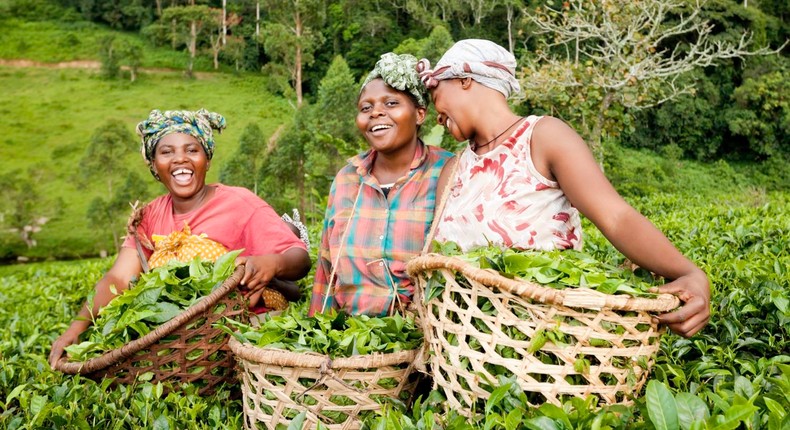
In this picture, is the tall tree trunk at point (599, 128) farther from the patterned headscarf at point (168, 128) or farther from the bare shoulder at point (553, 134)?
the bare shoulder at point (553, 134)

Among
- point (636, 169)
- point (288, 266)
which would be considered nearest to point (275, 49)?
point (636, 169)

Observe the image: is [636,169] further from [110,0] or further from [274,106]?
[110,0]

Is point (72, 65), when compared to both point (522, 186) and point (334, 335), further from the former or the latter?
point (522, 186)

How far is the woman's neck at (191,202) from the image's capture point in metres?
3.08

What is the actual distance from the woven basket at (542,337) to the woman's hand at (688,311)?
29 mm

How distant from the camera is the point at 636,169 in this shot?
24.3 metres

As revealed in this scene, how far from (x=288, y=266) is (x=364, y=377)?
100 cm

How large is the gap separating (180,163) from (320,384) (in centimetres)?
159

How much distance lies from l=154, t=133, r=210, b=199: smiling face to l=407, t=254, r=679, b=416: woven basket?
1.72m

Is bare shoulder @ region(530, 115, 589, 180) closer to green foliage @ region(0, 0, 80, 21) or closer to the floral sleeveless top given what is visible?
the floral sleeveless top

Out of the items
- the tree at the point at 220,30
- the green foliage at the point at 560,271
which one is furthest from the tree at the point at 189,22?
the green foliage at the point at 560,271

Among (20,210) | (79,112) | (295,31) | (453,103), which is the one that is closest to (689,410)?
(453,103)

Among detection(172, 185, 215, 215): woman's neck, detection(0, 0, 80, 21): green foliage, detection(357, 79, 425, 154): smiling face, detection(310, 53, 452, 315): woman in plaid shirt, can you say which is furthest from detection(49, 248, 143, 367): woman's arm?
detection(0, 0, 80, 21): green foliage

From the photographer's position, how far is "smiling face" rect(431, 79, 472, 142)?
217 centimetres
